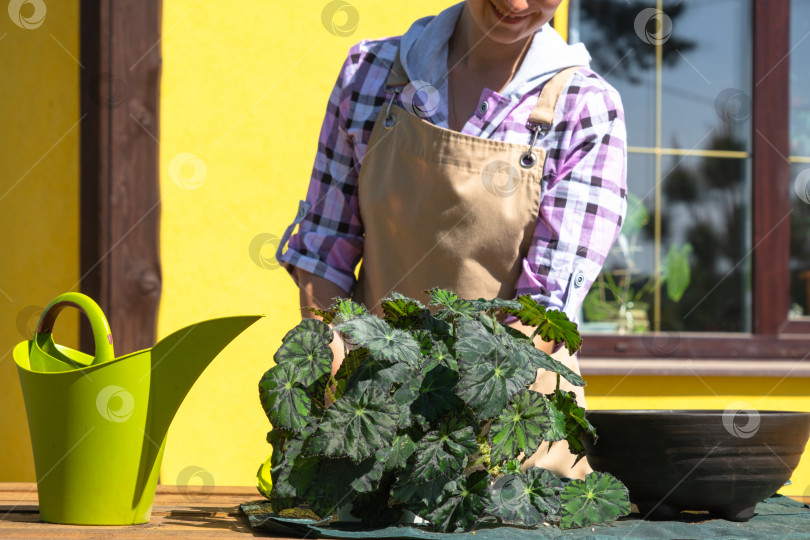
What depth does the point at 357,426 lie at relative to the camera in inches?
38.7

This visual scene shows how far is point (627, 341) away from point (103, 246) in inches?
67.7

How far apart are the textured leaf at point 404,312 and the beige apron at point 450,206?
0.50 metres

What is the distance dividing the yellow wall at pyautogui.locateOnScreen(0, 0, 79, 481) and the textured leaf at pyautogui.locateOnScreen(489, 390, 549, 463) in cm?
236

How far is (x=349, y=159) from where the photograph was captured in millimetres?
1770

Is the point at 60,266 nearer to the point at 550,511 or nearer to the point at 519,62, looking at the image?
the point at 519,62

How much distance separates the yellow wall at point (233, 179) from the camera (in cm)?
298

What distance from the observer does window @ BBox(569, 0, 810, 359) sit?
3.47 meters

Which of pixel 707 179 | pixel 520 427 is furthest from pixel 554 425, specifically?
pixel 707 179

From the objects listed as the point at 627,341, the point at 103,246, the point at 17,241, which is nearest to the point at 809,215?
the point at 627,341
